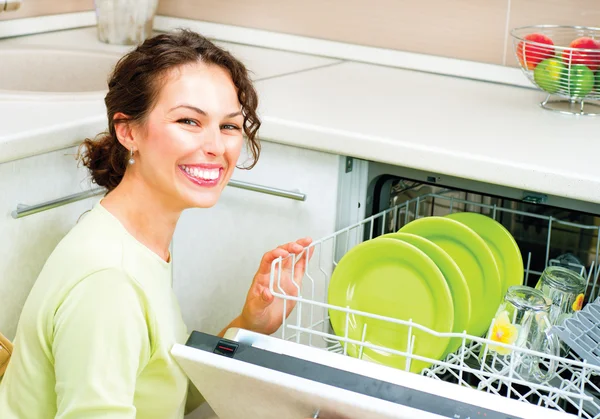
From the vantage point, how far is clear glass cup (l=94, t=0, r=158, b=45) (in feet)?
6.77

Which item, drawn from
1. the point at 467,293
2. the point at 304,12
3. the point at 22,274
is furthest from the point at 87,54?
the point at 467,293

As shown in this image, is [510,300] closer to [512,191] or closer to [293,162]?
[512,191]

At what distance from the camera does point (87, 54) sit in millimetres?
2031

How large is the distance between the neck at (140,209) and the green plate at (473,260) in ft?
1.29

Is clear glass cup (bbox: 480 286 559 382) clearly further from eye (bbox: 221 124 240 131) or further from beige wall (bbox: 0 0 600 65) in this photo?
beige wall (bbox: 0 0 600 65)

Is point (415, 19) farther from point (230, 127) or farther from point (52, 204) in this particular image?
point (52, 204)

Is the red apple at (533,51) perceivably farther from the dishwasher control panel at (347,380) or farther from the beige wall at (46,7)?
the beige wall at (46,7)

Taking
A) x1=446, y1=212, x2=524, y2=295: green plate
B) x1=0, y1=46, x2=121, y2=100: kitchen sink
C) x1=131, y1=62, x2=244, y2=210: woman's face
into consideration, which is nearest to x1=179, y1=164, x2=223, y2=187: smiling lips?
x1=131, y1=62, x2=244, y2=210: woman's face

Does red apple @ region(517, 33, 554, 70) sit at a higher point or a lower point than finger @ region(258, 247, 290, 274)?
higher

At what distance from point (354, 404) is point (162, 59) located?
571 mm

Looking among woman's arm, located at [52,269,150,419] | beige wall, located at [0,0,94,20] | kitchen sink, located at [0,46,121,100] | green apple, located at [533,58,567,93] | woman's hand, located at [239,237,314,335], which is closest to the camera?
woman's arm, located at [52,269,150,419]

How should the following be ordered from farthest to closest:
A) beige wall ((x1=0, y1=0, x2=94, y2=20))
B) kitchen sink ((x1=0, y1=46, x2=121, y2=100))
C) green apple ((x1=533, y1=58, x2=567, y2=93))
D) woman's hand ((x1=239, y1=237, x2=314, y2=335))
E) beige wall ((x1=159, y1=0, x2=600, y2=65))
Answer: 1. beige wall ((x1=0, y1=0, x2=94, y2=20))
2. kitchen sink ((x1=0, y1=46, x2=121, y2=100))
3. beige wall ((x1=159, y1=0, x2=600, y2=65))
4. green apple ((x1=533, y1=58, x2=567, y2=93))
5. woman's hand ((x1=239, y1=237, x2=314, y2=335))

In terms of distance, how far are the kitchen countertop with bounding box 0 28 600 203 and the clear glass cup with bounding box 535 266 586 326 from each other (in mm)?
124

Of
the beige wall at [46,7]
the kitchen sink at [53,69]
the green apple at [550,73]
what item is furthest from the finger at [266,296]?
the beige wall at [46,7]
